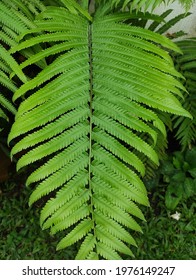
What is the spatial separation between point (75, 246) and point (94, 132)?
51.7 inches

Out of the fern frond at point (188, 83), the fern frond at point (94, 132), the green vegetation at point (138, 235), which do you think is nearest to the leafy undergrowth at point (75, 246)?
the green vegetation at point (138, 235)

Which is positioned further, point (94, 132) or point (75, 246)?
point (75, 246)

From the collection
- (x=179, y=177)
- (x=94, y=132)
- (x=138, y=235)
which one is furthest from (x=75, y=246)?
(x=94, y=132)

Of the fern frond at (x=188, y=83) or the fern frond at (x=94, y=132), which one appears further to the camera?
the fern frond at (x=188, y=83)

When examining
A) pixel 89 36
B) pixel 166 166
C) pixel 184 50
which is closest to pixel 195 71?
pixel 184 50

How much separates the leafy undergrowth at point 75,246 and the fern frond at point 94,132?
108cm

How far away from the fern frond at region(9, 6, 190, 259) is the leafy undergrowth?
108 centimetres

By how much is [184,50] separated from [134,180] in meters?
1.20

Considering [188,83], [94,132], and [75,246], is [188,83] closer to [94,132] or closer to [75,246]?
[94,132]

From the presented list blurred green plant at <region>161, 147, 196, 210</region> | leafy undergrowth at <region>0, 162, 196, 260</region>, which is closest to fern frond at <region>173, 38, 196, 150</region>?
blurred green plant at <region>161, 147, 196, 210</region>

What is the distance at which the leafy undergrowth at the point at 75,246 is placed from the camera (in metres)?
3.00

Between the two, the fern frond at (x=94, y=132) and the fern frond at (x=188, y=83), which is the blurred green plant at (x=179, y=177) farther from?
the fern frond at (x=94, y=132)

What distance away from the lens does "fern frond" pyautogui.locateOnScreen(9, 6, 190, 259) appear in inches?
75.8

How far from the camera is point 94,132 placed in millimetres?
1989
